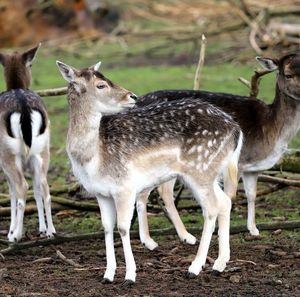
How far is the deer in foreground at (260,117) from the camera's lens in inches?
302

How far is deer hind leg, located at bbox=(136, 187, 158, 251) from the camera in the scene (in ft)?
23.9

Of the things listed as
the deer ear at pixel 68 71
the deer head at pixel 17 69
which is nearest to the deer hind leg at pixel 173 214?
the deer head at pixel 17 69

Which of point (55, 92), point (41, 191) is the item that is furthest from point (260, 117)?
point (41, 191)

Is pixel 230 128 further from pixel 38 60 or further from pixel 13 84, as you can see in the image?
pixel 38 60

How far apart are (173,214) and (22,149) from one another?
49.7 inches

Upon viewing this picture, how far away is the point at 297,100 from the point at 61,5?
38.8ft

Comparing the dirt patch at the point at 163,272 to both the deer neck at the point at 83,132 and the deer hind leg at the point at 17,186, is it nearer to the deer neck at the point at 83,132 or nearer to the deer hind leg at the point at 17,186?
the deer hind leg at the point at 17,186

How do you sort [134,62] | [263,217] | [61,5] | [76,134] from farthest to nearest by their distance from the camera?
[61,5] → [134,62] → [263,217] → [76,134]

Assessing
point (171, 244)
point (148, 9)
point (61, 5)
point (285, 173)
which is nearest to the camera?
point (171, 244)

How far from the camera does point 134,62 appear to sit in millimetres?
17000

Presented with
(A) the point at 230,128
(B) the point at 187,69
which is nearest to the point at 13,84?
(A) the point at 230,128

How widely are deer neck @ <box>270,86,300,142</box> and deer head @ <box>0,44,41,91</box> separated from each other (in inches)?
85.5

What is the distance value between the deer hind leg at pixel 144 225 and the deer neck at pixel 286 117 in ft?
3.97

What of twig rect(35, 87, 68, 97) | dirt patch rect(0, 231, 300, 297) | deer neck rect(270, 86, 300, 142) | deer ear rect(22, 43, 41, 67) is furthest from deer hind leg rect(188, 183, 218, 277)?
deer ear rect(22, 43, 41, 67)
